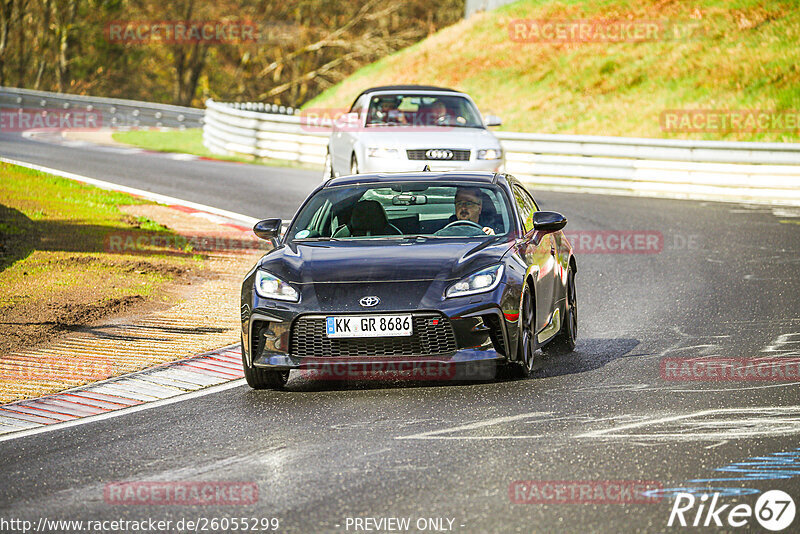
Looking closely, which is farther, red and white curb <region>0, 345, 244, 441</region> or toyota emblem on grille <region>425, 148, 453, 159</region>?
toyota emblem on grille <region>425, 148, 453, 159</region>

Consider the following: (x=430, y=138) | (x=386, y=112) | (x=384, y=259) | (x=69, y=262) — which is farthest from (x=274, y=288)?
(x=386, y=112)

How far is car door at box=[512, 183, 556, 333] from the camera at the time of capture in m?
8.80

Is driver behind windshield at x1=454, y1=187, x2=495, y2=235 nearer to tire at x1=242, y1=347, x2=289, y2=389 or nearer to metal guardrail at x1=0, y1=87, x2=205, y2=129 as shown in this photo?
tire at x1=242, y1=347, x2=289, y2=389

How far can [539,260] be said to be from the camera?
9039 mm

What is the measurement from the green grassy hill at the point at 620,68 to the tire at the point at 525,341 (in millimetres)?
20129

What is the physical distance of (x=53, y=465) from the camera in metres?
6.61

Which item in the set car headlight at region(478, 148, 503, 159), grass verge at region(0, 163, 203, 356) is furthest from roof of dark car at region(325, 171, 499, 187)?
car headlight at region(478, 148, 503, 159)

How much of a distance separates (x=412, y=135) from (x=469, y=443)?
40.3 ft

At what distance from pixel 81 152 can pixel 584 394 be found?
23.1 meters

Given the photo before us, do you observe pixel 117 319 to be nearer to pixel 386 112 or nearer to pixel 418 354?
pixel 418 354

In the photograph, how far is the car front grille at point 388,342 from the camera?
7.86m

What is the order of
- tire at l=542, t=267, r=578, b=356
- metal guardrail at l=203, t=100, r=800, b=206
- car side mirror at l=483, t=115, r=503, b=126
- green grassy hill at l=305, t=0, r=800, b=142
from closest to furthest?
1. tire at l=542, t=267, r=578, b=356
2. car side mirror at l=483, t=115, r=503, b=126
3. metal guardrail at l=203, t=100, r=800, b=206
4. green grassy hill at l=305, t=0, r=800, b=142

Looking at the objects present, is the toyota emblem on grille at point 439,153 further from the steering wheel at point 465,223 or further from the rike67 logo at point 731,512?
the rike67 logo at point 731,512

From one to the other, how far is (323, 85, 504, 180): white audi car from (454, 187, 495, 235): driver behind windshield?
8.29 m
